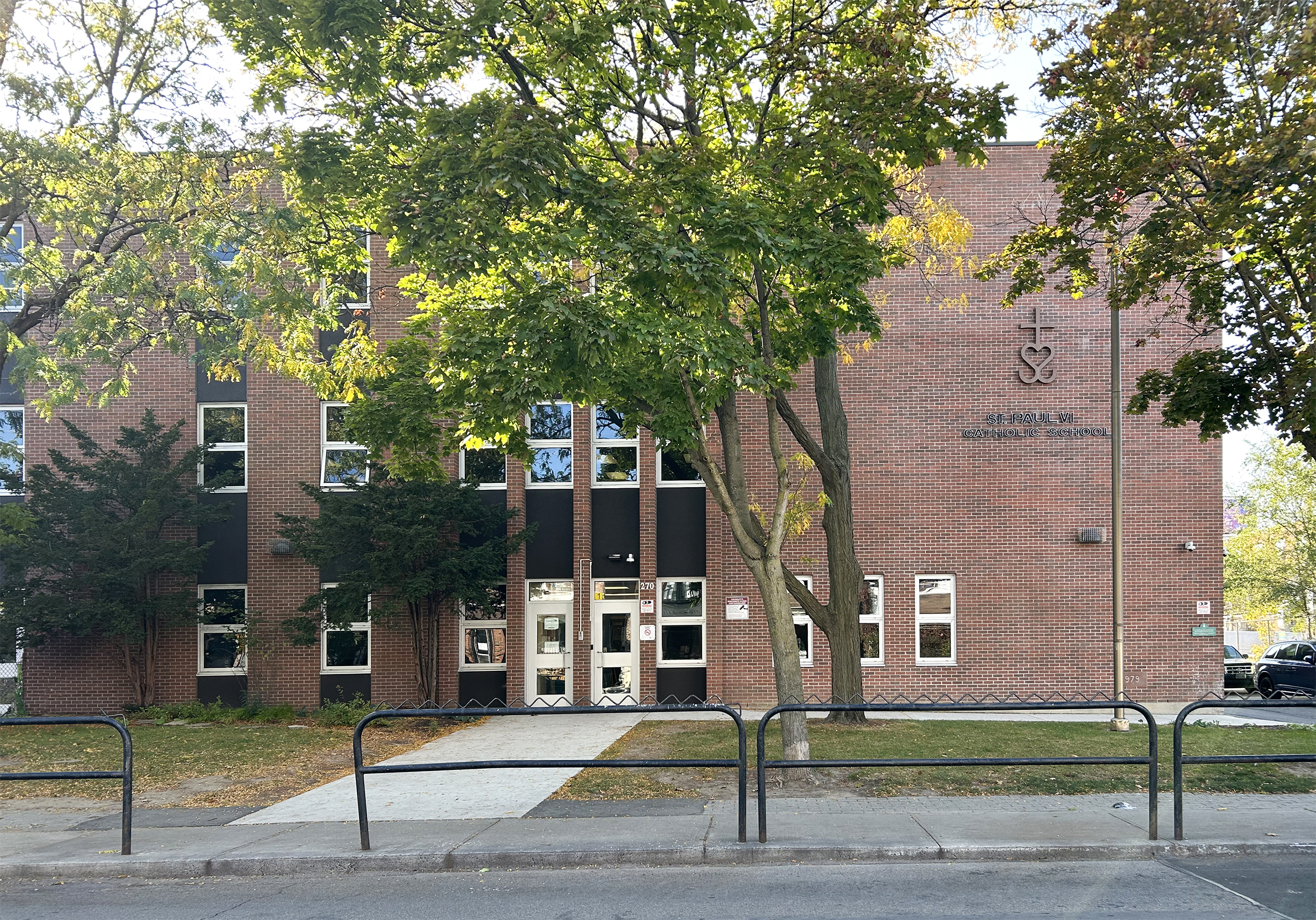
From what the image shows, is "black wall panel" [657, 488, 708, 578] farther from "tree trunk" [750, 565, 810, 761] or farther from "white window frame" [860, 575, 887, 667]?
"tree trunk" [750, 565, 810, 761]

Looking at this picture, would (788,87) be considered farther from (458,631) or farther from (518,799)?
(458,631)

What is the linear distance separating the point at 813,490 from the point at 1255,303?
30.4ft

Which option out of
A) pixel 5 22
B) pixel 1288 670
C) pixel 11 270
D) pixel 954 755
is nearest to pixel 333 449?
pixel 11 270

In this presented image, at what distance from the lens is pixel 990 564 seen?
19328 mm

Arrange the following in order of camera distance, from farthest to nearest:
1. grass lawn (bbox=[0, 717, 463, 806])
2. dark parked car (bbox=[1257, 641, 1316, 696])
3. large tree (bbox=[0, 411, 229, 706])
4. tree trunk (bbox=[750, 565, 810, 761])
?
dark parked car (bbox=[1257, 641, 1316, 696]) < large tree (bbox=[0, 411, 229, 706]) < grass lawn (bbox=[0, 717, 463, 806]) < tree trunk (bbox=[750, 565, 810, 761])

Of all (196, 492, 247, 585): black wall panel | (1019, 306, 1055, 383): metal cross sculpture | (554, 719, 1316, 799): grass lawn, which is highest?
(1019, 306, 1055, 383): metal cross sculpture

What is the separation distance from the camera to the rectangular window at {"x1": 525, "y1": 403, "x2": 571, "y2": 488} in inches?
771

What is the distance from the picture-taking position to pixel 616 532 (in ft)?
63.5

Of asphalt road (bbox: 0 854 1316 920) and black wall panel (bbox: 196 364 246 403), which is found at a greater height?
black wall panel (bbox: 196 364 246 403)

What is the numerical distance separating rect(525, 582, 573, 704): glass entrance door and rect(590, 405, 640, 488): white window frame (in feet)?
6.76

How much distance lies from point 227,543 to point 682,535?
872 centimetres

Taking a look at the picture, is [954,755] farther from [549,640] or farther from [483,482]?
[483,482]

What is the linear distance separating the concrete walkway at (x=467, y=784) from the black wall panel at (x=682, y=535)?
3.12 m

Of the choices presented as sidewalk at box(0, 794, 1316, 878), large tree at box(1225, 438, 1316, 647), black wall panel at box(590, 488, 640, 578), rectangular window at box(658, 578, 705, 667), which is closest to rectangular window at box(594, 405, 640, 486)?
black wall panel at box(590, 488, 640, 578)
